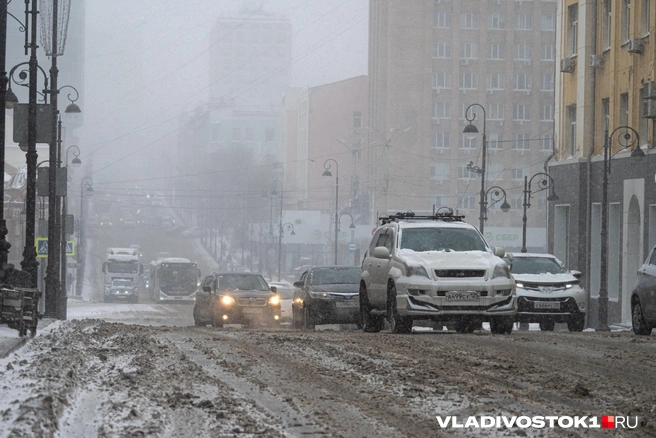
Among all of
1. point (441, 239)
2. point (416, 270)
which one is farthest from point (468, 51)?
point (416, 270)

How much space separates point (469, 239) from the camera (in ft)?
61.2

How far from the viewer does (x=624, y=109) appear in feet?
117

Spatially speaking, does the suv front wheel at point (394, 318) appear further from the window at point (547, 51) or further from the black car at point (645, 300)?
the window at point (547, 51)

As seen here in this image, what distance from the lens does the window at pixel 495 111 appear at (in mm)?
106688

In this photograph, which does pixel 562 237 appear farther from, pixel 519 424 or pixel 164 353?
pixel 519 424

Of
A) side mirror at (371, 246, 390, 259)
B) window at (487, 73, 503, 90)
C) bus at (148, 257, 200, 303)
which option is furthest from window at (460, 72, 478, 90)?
side mirror at (371, 246, 390, 259)

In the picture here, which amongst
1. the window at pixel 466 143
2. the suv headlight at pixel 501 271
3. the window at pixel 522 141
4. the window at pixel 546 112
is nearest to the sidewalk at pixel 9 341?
the suv headlight at pixel 501 271

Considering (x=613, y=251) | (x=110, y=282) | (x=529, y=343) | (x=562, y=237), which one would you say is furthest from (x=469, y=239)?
(x=110, y=282)

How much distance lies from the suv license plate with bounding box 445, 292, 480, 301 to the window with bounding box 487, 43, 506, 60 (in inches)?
3544

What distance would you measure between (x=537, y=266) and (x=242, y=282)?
29.1 feet

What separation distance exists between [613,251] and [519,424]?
3037 centimetres

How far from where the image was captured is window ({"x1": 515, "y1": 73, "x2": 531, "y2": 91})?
106688 millimetres

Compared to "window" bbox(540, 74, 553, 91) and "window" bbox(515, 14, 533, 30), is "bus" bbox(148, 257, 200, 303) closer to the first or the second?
"window" bbox(515, 14, 533, 30)

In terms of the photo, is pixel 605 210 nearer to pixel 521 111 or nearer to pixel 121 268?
pixel 121 268
